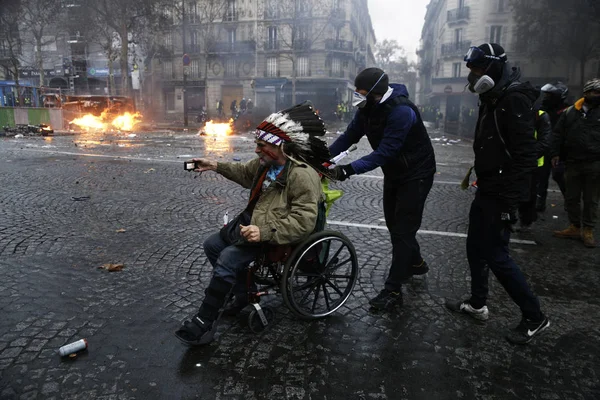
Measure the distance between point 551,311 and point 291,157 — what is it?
97.4 inches

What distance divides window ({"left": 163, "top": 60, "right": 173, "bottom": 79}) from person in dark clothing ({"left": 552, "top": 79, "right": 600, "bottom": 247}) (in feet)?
167

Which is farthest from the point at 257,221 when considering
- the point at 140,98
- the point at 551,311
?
the point at 140,98

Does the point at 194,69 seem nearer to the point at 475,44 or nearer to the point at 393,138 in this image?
the point at 475,44

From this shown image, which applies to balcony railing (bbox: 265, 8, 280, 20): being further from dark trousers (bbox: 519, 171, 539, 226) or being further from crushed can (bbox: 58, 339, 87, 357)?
crushed can (bbox: 58, 339, 87, 357)

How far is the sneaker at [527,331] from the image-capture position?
9.88 feet

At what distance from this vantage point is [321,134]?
3.08 meters

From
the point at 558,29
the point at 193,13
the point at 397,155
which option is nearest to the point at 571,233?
the point at 397,155

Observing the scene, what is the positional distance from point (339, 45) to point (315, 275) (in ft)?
154

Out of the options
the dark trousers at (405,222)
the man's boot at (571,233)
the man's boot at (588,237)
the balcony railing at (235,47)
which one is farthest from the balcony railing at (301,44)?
the dark trousers at (405,222)

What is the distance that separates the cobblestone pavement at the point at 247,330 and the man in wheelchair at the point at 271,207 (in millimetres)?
281

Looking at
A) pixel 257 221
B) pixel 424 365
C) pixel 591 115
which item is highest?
pixel 591 115

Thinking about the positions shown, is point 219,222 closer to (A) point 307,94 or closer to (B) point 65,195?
(B) point 65,195

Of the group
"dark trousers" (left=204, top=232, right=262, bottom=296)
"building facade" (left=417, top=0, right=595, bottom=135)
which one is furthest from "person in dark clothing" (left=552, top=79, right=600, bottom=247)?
"building facade" (left=417, top=0, right=595, bottom=135)

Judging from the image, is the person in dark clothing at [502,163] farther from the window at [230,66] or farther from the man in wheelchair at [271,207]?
the window at [230,66]
